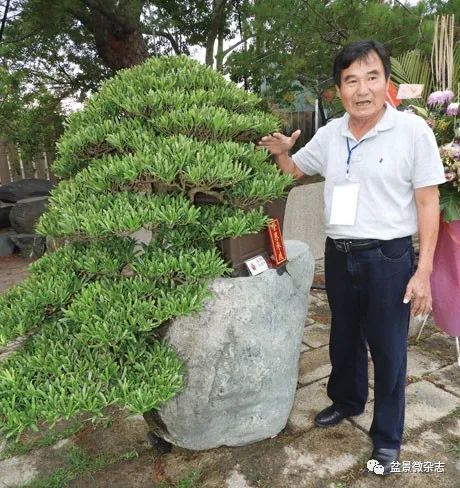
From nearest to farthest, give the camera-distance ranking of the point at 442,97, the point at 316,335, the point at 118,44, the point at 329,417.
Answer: the point at 329,417 → the point at 442,97 → the point at 316,335 → the point at 118,44

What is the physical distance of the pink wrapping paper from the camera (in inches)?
109

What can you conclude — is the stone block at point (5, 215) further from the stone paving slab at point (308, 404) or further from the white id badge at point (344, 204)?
the white id badge at point (344, 204)

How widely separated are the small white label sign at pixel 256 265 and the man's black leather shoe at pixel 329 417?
3.17 ft

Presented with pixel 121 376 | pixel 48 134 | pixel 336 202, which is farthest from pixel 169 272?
pixel 48 134

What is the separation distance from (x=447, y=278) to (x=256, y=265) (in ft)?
4.69

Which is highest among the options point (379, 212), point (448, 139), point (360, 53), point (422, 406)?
point (360, 53)

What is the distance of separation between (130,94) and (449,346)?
9.30 feet

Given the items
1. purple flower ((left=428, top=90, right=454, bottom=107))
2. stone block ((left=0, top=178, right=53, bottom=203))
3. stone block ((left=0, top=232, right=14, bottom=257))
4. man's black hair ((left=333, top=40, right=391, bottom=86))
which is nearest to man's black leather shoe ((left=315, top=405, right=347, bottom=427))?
man's black hair ((left=333, top=40, right=391, bottom=86))

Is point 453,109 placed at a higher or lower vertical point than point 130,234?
higher

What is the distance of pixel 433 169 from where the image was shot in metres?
1.90

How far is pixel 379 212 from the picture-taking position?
1996mm

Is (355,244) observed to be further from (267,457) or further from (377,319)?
(267,457)

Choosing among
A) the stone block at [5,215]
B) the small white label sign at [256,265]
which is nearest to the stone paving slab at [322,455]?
the small white label sign at [256,265]

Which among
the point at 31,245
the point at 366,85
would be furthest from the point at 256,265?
the point at 31,245
